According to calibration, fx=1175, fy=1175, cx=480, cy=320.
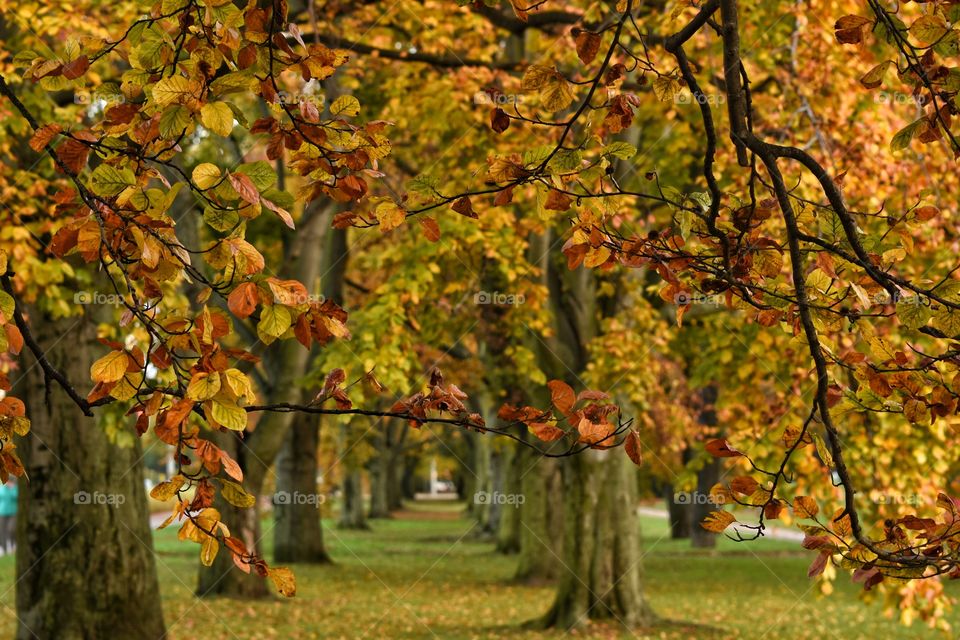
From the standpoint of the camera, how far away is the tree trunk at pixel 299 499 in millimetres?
22125

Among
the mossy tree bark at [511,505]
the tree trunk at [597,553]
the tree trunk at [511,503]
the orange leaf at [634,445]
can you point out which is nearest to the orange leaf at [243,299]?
the orange leaf at [634,445]

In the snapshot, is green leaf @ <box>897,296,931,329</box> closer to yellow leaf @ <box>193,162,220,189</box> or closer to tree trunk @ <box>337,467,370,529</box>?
yellow leaf @ <box>193,162,220,189</box>

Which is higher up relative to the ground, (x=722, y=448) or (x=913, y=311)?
(x=913, y=311)

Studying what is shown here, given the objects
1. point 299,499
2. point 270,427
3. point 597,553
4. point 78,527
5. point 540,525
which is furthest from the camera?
point 299,499

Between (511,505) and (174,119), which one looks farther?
(511,505)

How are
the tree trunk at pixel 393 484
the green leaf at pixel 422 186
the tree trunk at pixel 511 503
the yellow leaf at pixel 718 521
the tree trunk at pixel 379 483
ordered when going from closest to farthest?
1. the yellow leaf at pixel 718 521
2. the green leaf at pixel 422 186
3. the tree trunk at pixel 511 503
4. the tree trunk at pixel 379 483
5. the tree trunk at pixel 393 484

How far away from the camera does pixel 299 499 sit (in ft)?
71.5

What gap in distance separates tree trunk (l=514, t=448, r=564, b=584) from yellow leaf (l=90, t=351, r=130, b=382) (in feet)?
54.8

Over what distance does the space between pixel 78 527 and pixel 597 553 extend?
574cm

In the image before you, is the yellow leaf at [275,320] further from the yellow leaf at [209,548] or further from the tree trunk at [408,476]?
the tree trunk at [408,476]

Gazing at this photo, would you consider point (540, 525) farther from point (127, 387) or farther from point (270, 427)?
point (127, 387)

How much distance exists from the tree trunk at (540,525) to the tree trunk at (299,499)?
4323mm

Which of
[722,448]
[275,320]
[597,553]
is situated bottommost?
[597,553]

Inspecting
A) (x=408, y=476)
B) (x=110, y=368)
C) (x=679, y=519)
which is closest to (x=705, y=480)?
(x=679, y=519)
